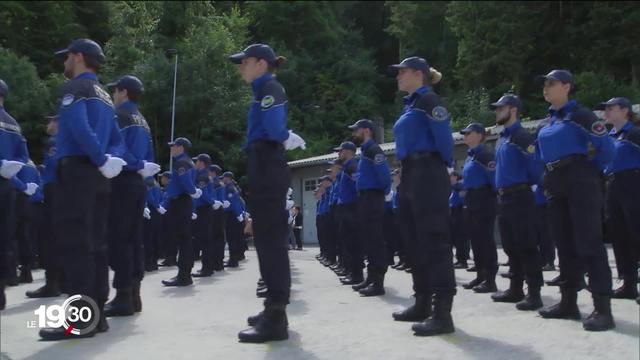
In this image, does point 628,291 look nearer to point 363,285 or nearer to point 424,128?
point 363,285

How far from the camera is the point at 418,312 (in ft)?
20.7

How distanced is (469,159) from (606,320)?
12.4 ft

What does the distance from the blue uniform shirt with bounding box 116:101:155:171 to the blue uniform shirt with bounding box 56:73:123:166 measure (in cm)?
107

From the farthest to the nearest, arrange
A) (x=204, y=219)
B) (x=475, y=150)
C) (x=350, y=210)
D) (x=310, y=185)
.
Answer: (x=310, y=185) → (x=204, y=219) → (x=350, y=210) → (x=475, y=150)

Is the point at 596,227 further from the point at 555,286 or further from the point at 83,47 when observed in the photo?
the point at 83,47

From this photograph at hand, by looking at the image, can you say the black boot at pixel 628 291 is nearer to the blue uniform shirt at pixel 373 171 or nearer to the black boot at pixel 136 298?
the blue uniform shirt at pixel 373 171

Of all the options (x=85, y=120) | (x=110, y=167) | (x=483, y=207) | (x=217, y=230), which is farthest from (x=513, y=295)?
(x=217, y=230)

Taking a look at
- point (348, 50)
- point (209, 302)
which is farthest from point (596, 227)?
point (348, 50)

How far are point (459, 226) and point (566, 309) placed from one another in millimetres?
7261

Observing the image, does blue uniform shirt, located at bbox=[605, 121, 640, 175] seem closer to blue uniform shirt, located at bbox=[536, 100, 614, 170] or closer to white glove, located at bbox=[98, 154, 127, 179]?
blue uniform shirt, located at bbox=[536, 100, 614, 170]

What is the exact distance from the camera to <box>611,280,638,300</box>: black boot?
7.63m

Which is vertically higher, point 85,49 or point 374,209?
point 85,49

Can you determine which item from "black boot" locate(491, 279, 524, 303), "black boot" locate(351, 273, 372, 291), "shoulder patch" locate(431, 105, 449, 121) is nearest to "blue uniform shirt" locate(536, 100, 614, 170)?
"shoulder patch" locate(431, 105, 449, 121)

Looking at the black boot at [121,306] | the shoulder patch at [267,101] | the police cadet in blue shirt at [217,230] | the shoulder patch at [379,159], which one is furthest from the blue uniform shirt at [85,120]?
the police cadet in blue shirt at [217,230]
